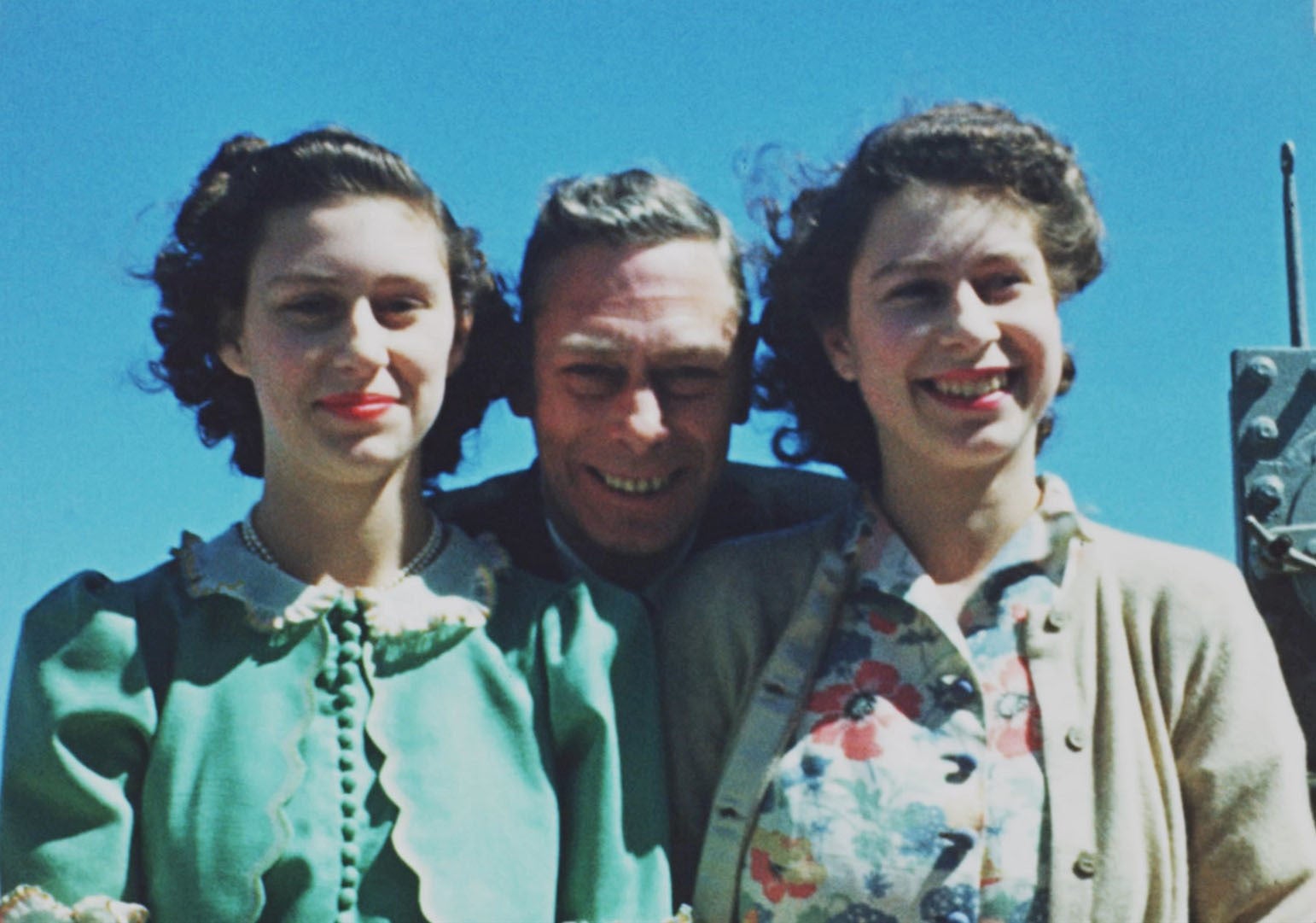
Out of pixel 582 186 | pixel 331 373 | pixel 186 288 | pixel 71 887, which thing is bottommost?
pixel 71 887

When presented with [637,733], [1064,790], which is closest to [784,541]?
[637,733]

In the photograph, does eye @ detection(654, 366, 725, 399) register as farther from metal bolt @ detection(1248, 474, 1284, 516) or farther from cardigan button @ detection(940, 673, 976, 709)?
metal bolt @ detection(1248, 474, 1284, 516)

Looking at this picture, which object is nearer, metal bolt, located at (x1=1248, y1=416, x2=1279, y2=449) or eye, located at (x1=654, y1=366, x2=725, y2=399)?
eye, located at (x1=654, y1=366, x2=725, y2=399)

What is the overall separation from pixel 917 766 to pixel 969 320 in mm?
698

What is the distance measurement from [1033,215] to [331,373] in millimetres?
1185

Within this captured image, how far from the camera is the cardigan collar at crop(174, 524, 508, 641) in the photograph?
2.93 m

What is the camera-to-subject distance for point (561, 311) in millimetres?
3426

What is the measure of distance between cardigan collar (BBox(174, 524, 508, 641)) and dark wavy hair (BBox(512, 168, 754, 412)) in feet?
1.96

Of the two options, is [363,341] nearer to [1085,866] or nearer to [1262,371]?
[1085,866]

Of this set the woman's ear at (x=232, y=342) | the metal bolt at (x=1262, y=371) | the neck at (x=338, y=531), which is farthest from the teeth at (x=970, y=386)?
the metal bolt at (x=1262, y=371)

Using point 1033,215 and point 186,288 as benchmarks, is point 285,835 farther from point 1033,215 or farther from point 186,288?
point 1033,215

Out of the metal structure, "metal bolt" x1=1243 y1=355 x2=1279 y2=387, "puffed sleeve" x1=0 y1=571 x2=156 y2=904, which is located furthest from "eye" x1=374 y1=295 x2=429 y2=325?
"metal bolt" x1=1243 y1=355 x2=1279 y2=387

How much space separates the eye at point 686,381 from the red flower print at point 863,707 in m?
0.68

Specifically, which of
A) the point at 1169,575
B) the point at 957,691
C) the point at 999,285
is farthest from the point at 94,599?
the point at 1169,575
